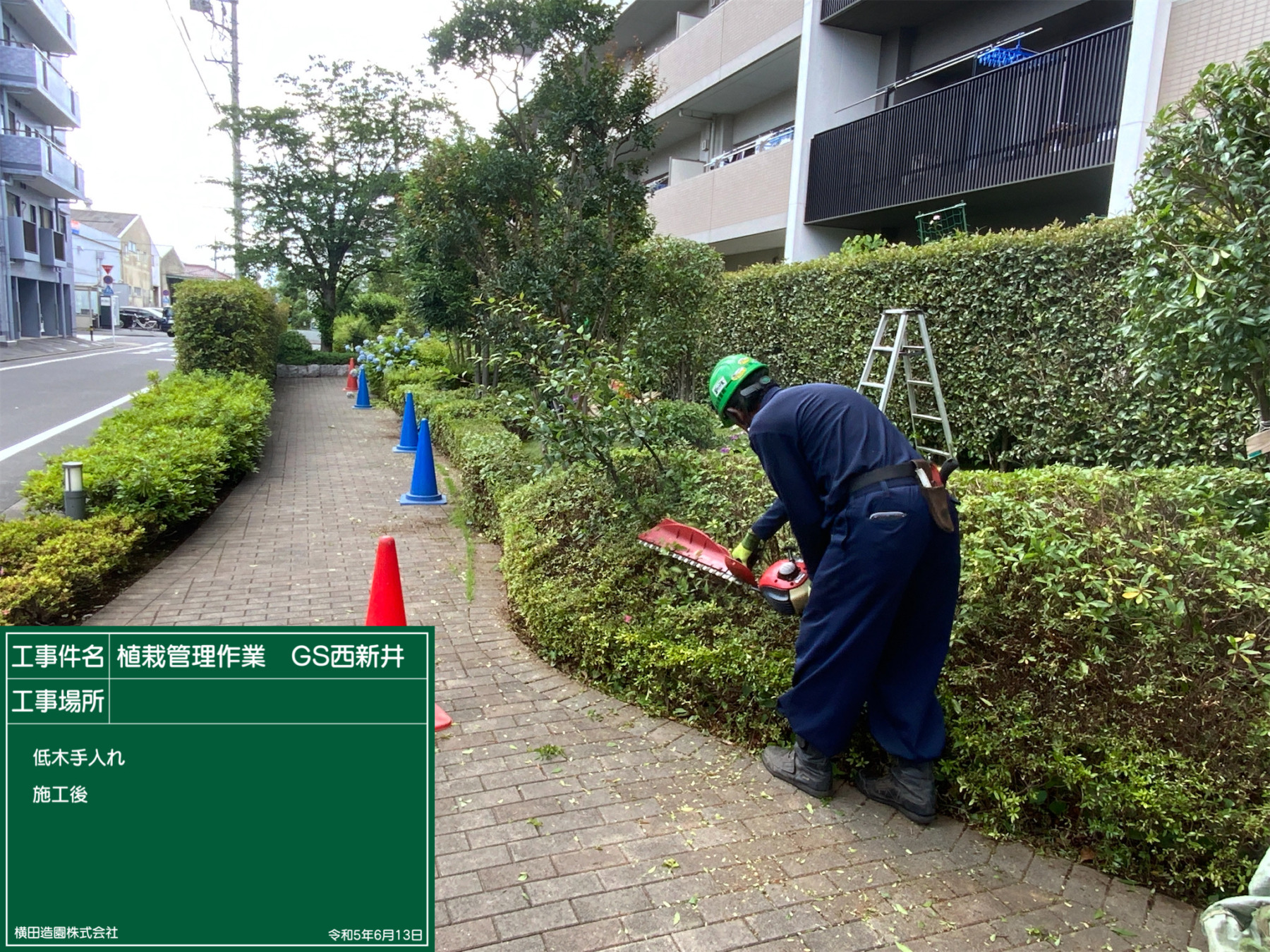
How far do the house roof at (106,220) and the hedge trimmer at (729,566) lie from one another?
7756 cm

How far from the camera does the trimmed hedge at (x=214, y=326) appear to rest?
11.8 m

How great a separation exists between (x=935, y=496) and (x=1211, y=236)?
1.77 metres

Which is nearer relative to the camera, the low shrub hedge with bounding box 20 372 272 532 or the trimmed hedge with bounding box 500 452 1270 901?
the trimmed hedge with bounding box 500 452 1270 901

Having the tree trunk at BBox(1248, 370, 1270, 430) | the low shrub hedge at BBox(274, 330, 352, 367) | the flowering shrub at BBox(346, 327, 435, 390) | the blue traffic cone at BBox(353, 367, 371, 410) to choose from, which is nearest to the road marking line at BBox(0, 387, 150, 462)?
the blue traffic cone at BBox(353, 367, 371, 410)

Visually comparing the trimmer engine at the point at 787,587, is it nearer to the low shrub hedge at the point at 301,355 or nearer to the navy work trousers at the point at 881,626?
the navy work trousers at the point at 881,626

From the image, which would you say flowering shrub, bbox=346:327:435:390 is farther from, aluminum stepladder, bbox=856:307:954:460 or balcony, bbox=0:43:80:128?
balcony, bbox=0:43:80:128

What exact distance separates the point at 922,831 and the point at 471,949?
1.55 metres

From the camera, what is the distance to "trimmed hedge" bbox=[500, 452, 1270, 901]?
94.2 inches

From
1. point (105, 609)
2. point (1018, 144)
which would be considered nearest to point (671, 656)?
point (105, 609)

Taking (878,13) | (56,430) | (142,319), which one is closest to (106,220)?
(142,319)

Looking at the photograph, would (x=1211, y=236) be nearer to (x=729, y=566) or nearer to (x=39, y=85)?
(x=729, y=566)

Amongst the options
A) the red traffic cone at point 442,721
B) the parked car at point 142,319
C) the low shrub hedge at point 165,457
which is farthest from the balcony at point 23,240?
the red traffic cone at point 442,721

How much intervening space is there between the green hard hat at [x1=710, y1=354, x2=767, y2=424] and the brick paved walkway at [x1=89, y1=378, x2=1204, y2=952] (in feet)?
4.63

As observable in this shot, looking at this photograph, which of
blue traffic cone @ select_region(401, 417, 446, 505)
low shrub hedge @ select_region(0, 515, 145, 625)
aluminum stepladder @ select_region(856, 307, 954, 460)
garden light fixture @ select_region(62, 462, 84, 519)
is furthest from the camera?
blue traffic cone @ select_region(401, 417, 446, 505)
